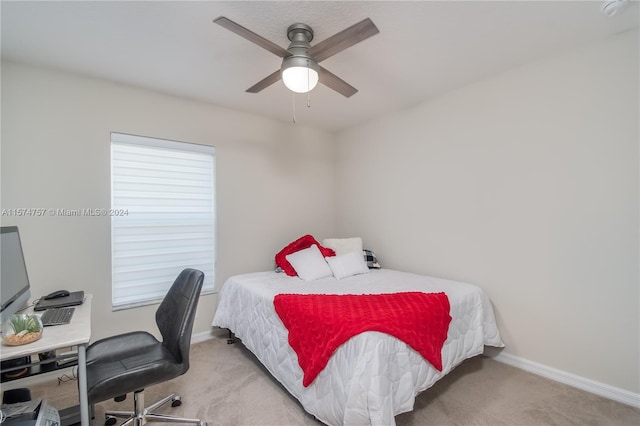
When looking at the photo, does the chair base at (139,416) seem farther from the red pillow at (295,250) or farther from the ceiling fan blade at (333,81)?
the ceiling fan blade at (333,81)

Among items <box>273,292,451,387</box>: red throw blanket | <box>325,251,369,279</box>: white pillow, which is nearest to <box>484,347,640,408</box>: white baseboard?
<box>273,292,451,387</box>: red throw blanket

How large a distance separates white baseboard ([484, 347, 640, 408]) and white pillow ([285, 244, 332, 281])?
66.6 inches

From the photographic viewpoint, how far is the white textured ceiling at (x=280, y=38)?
69.0 inches

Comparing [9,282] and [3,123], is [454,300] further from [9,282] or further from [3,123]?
[3,123]

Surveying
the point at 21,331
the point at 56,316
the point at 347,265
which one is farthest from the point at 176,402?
the point at 347,265

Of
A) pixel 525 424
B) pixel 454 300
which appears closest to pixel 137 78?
pixel 454 300

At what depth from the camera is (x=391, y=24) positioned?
1901 mm

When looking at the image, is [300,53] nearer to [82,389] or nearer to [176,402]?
[82,389]

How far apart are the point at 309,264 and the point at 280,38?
2.05 metres

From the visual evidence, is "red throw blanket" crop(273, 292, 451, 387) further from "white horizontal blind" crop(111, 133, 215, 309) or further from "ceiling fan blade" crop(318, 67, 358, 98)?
"ceiling fan blade" crop(318, 67, 358, 98)

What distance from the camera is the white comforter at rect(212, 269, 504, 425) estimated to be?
1.51 m

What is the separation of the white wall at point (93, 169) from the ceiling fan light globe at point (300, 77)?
164 cm

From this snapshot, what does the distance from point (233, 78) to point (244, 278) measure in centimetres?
190

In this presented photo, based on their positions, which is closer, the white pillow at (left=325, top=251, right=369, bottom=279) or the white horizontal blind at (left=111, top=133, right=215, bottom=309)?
the white horizontal blind at (left=111, top=133, right=215, bottom=309)
